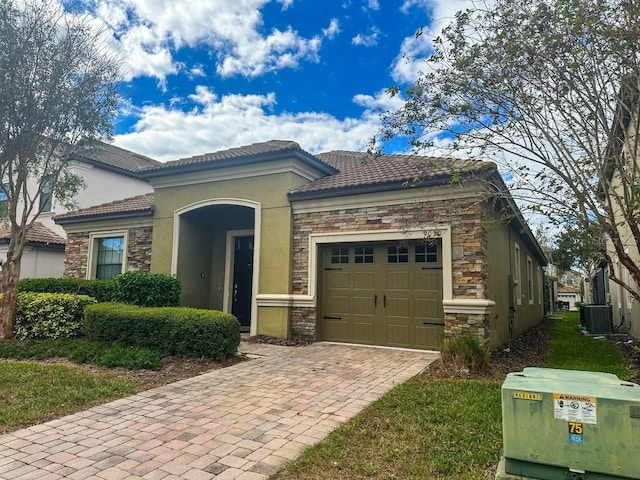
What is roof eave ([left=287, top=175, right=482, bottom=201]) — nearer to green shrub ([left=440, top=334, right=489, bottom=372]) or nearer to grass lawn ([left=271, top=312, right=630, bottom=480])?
green shrub ([left=440, top=334, right=489, bottom=372])

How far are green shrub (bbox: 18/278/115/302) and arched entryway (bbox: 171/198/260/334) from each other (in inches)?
80.0

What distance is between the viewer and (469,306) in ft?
25.3

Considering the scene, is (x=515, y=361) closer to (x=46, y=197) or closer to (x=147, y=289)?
(x=147, y=289)

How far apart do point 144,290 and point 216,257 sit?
10.1ft

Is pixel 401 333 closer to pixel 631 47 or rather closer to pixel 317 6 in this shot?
pixel 631 47

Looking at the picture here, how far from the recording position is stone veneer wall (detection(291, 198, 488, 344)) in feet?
25.6

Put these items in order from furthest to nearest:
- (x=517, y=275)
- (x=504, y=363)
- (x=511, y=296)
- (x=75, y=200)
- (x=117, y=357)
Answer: (x=75, y=200) < (x=517, y=275) < (x=511, y=296) < (x=504, y=363) < (x=117, y=357)

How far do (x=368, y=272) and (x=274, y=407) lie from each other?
15.9 ft

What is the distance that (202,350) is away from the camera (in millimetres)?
7148

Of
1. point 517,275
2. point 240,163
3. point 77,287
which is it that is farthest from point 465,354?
point 77,287

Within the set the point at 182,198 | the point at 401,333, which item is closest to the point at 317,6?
the point at 182,198

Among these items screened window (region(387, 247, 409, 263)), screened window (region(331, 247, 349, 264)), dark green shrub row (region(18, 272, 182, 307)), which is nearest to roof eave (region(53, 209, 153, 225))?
dark green shrub row (region(18, 272, 182, 307))

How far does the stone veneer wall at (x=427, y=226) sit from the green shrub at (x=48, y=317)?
4.96 m

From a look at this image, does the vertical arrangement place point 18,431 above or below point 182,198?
below
